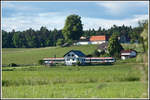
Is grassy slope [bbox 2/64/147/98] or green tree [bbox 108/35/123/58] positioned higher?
green tree [bbox 108/35/123/58]

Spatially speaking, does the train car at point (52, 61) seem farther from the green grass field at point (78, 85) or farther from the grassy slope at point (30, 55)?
the green grass field at point (78, 85)

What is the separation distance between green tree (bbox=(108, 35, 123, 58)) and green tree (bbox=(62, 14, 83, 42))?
25437 millimetres

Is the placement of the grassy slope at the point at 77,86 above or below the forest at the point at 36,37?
below

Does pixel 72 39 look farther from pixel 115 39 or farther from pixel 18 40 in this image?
pixel 115 39

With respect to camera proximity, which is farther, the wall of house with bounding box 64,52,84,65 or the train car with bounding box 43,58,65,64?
the wall of house with bounding box 64,52,84,65

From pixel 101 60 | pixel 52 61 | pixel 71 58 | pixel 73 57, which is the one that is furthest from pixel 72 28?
pixel 101 60

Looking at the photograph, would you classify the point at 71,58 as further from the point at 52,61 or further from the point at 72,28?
the point at 72,28

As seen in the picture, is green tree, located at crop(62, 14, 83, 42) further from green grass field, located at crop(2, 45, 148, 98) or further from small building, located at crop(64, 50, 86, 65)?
green grass field, located at crop(2, 45, 148, 98)

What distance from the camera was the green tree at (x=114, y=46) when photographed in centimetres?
5878

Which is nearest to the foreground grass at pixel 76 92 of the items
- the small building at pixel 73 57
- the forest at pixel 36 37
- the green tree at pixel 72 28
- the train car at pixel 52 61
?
the train car at pixel 52 61

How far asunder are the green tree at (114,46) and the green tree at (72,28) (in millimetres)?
25437

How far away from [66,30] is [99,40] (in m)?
20.6

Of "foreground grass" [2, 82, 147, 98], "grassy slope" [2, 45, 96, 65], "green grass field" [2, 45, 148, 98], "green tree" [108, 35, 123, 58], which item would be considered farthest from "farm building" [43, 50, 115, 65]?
"foreground grass" [2, 82, 147, 98]

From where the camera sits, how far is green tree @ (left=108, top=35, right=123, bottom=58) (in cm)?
5878
